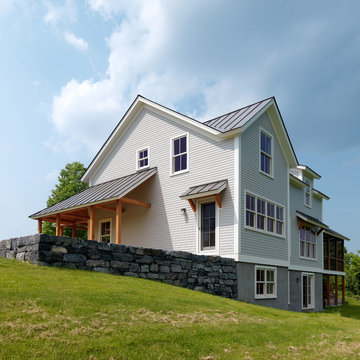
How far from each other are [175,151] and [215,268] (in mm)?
6014

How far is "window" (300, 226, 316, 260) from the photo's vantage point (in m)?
22.5

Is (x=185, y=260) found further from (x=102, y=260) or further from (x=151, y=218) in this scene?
(x=151, y=218)

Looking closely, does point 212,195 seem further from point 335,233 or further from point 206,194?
point 335,233

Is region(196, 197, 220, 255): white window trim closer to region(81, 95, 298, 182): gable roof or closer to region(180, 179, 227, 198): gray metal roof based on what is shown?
region(180, 179, 227, 198): gray metal roof

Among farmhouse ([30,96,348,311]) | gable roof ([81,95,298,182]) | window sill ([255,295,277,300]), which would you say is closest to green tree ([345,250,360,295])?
farmhouse ([30,96,348,311])

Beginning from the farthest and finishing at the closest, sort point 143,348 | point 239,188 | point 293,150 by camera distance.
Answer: point 293,150 → point 239,188 → point 143,348

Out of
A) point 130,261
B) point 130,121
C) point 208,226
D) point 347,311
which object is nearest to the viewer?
point 130,261

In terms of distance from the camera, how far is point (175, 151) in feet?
60.2

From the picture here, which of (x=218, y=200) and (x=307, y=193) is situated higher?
(x=307, y=193)

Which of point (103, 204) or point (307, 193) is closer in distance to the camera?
point (103, 204)

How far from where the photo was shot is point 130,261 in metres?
12.3

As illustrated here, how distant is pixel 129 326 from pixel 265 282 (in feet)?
35.5

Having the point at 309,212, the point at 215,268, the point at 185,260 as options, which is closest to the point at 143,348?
the point at 185,260

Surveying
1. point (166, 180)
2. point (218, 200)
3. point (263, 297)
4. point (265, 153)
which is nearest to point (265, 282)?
point (263, 297)
